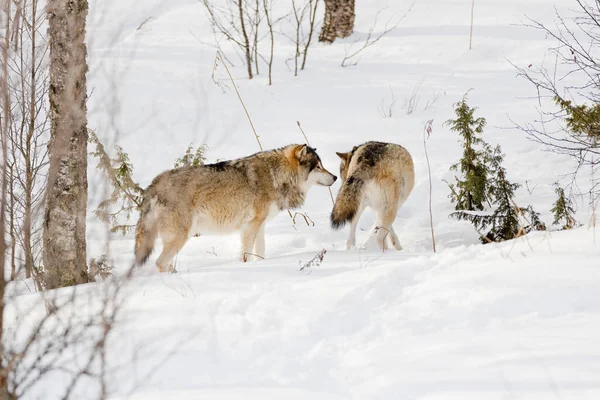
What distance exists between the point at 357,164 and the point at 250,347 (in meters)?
4.40

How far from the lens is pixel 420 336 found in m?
3.67

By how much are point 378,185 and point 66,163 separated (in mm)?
3551

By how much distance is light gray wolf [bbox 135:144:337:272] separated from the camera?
273 inches

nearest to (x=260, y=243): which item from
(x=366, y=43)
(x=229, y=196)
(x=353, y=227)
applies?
(x=229, y=196)

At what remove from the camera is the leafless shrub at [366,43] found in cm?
1559

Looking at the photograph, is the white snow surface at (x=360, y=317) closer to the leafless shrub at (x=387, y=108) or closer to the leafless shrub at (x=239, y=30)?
the leafless shrub at (x=387, y=108)

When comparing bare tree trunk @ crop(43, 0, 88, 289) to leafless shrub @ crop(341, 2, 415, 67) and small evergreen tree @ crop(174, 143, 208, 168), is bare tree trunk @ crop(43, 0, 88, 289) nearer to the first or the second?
small evergreen tree @ crop(174, 143, 208, 168)

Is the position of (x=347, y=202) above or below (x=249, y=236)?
above

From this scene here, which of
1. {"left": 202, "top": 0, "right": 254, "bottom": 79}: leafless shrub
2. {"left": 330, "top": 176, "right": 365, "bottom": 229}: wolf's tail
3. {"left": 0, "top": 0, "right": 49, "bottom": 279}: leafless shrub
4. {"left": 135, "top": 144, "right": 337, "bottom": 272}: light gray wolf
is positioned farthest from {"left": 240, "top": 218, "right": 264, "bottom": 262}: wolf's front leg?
{"left": 202, "top": 0, "right": 254, "bottom": 79}: leafless shrub

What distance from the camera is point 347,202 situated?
7.48 metres

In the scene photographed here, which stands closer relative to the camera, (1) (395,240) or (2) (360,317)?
(2) (360,317)

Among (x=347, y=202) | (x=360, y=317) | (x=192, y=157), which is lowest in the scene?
(x=360, y=317)

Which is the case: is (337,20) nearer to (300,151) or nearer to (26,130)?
(300,151)

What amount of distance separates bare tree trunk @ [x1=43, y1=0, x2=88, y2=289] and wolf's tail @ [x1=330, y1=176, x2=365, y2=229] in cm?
266
